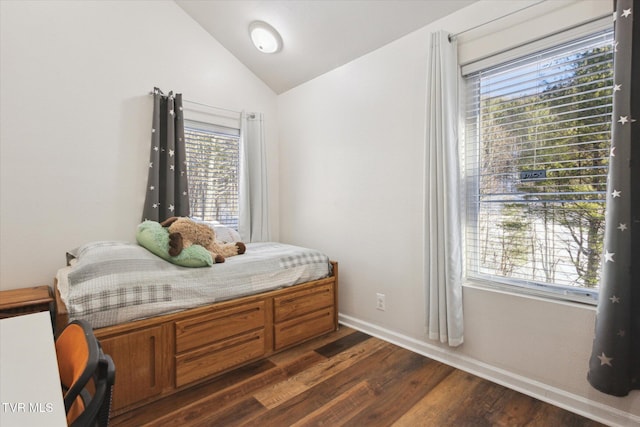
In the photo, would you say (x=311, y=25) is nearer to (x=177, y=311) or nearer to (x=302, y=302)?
(x=302, y=302)

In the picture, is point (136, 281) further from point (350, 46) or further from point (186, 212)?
point (350, 46)

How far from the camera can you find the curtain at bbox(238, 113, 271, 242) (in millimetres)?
3246

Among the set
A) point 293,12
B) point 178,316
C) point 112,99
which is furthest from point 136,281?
point 293,12

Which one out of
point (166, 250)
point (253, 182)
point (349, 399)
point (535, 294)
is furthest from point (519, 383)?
point (253, 182)

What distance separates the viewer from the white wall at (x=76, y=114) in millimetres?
2174

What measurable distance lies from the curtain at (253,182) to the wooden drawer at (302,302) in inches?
38.3

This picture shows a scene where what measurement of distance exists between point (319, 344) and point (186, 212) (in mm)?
1554

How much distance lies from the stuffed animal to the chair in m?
1.06

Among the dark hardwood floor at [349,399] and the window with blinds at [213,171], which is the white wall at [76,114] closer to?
the window with blinds at [213,171]

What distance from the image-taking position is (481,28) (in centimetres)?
200

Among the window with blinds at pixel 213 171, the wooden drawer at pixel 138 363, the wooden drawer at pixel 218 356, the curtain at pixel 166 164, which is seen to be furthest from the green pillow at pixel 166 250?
the window with blinds at pixel 213 171

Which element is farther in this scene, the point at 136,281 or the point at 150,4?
the point at 150,4

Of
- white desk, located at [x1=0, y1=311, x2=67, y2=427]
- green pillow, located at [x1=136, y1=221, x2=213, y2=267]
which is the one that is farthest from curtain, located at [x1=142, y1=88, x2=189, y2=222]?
white desk, located at [x1=0, y1=311, x2=67, y2=427]

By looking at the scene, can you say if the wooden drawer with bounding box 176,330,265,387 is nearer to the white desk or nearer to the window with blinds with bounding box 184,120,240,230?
the white desk
